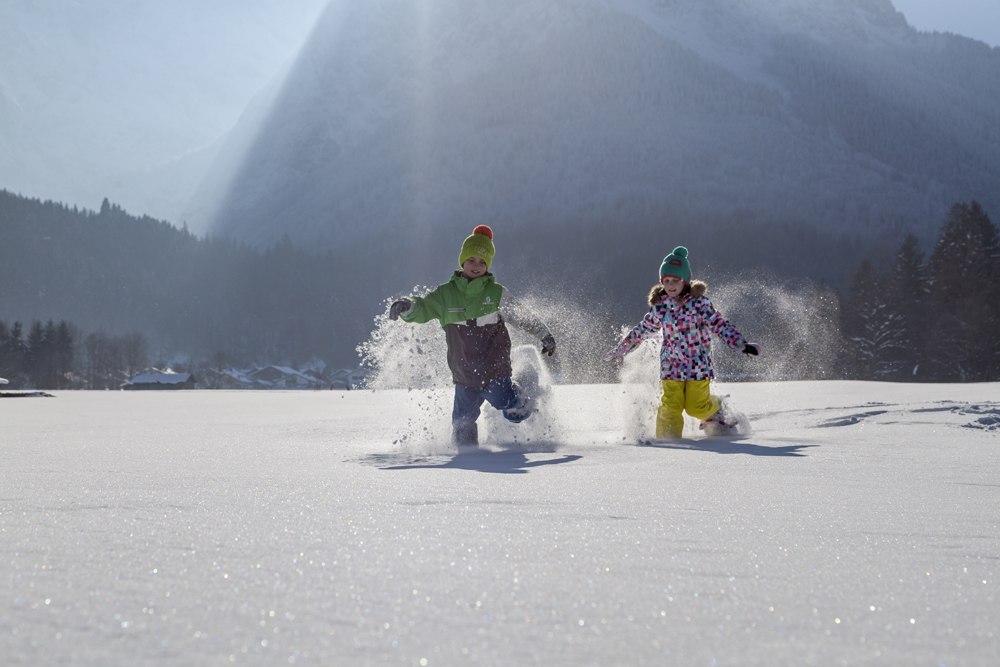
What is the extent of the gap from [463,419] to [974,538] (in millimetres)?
3974

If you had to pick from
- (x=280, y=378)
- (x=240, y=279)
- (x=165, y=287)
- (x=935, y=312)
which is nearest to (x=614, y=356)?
(x=935, y=312)

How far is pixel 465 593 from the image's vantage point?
1234 mm

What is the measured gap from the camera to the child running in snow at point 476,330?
5551mm

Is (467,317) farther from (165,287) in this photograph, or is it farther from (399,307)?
(165,287)

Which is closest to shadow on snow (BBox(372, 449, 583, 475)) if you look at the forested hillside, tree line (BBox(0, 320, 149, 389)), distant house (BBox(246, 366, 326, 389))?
tree line (BBox(0, 320, 149, 389))

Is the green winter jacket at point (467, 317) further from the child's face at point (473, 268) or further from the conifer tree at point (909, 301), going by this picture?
the conifer tree at point (909, 301)

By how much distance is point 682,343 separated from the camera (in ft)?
20.1

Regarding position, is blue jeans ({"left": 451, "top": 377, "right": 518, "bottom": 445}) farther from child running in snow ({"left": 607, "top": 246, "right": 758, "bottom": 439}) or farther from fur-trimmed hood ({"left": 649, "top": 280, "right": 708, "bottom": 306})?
fur-trimmed hood ({"left": 649, "top": 280, "right": 708, "bottom": 306})

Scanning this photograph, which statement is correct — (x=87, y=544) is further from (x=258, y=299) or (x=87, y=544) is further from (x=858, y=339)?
(x=258, y=299)

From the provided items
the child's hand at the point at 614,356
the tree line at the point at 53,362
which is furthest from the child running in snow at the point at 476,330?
the tree line at the point at 53,362

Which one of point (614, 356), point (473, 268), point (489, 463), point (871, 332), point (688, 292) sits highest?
point (871, 332)

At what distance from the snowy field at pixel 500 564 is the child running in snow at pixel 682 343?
2.48 m

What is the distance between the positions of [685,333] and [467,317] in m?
1.73

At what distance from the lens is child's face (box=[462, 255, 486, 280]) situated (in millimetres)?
5890
